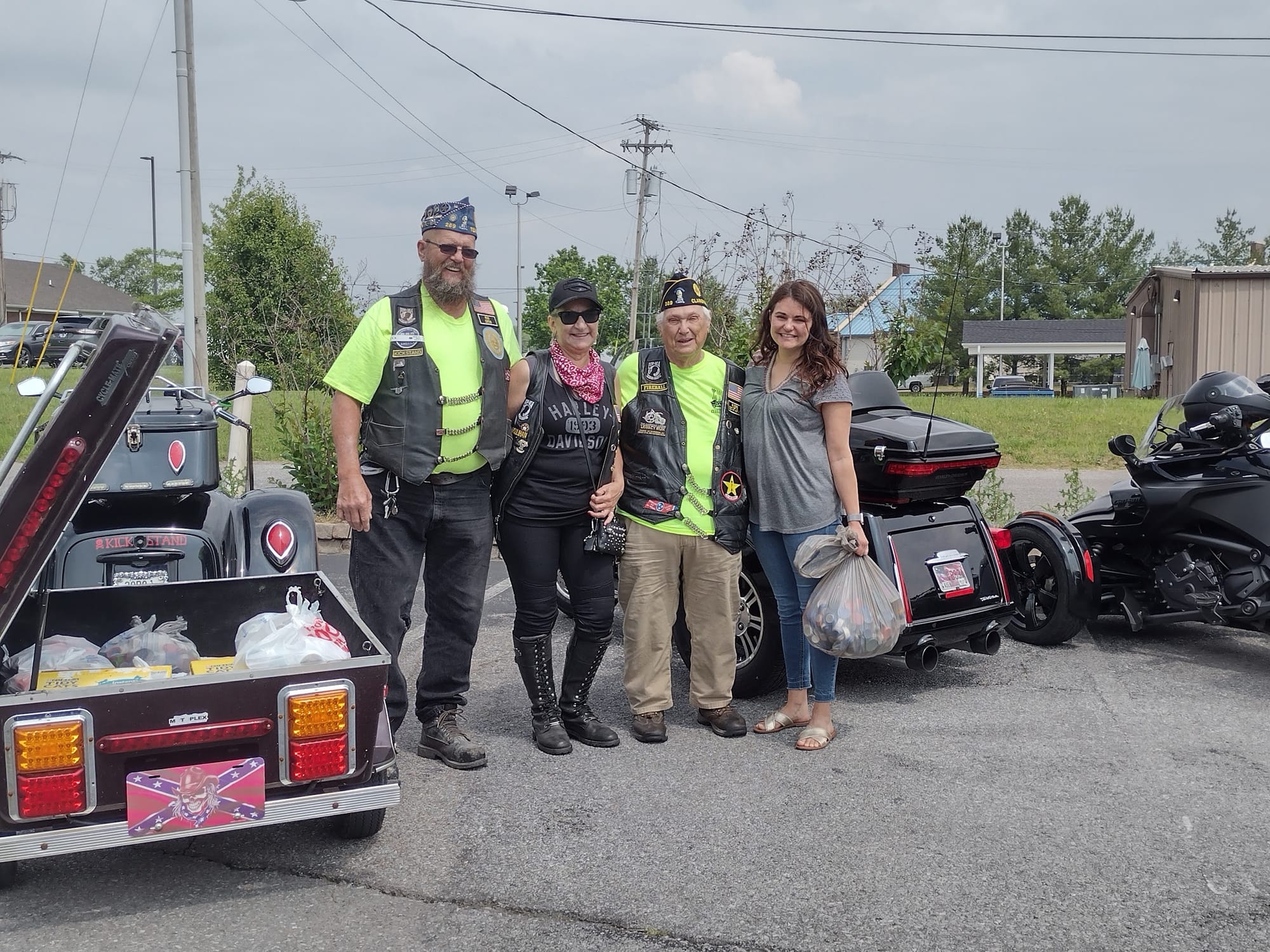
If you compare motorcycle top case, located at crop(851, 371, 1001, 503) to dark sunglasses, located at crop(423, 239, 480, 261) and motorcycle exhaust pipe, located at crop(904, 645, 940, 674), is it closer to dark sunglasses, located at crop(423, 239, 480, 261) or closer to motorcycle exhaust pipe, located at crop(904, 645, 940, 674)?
motorcycle exhaust pipe, located at crop(904, 645, 940, 674)

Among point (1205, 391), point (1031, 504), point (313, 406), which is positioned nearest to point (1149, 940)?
point (1205, 391)

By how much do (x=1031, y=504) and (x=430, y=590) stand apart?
809 cm

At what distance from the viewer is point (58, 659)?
3.64m

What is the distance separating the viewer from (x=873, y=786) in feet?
14.0

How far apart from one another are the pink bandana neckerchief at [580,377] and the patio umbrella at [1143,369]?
26.9 metres

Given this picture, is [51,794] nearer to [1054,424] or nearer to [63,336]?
[1054,424]

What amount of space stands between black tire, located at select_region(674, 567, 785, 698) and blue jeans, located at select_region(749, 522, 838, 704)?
35 centimetres

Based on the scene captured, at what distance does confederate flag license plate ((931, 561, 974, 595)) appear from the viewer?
5.30 metres

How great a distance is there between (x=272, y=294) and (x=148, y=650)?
83.2 ft

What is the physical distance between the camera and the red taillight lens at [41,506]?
2.83 metres

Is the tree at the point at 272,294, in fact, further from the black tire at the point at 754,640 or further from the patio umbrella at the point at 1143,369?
the patio umbrella at the point at 1143,369

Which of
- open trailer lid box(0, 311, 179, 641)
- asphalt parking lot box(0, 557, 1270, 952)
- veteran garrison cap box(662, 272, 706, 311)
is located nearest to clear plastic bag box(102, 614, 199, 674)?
asphalt parking lot box(0, 557, 1270, 952)

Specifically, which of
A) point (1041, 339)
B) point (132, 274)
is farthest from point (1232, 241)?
point (132, 274)

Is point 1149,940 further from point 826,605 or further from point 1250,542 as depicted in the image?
point 1250,542
